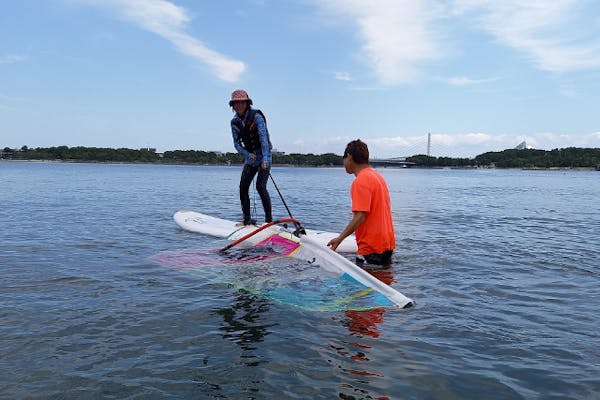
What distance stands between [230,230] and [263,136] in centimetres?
293

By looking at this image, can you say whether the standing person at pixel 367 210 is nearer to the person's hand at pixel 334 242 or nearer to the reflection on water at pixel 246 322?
the person's hand at pixel 334 242

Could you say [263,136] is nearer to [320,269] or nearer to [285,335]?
[320,269]

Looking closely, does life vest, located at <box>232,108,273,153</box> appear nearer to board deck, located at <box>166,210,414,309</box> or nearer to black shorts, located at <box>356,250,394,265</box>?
board deck, located at <box>166,210,414,309</box>

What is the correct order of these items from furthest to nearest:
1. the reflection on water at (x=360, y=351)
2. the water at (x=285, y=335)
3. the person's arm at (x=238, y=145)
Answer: the person's arm at (x=238, y=145) → the water at (x=285, y=335) → the reflection on water at (x=360, y=351)

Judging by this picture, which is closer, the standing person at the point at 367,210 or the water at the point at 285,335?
the water at the point at 285,335

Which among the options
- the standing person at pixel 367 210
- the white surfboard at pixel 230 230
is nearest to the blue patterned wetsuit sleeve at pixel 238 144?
the white surfboard at pixel 230 230

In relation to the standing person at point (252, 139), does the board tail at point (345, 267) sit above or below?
below

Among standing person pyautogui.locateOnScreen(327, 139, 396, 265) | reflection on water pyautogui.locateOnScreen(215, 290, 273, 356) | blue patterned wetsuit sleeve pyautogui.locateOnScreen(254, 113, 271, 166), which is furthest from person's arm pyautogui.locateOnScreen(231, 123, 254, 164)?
reflection on water pyautogui.locateOnScreen(215, 290, 273, 356)

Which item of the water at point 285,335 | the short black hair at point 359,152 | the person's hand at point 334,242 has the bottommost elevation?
the water at point 285,335

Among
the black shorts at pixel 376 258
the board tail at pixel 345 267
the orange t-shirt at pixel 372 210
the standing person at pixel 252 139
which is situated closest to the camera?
the board tail at pixel 345 267

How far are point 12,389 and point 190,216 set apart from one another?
10.7 m

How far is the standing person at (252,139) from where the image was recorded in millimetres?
10273

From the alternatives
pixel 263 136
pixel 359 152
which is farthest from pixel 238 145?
pixel 359 152

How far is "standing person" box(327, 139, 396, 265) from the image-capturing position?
7035 mm
